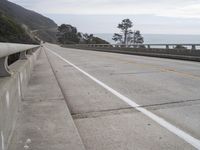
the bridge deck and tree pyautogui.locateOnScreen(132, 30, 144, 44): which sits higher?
tree pyautogui.locateOnScreen(132, 30, 144, 44)

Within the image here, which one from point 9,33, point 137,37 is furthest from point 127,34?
point 9,33

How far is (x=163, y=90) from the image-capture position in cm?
1048

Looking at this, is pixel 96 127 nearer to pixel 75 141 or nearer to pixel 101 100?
pixel 75 141

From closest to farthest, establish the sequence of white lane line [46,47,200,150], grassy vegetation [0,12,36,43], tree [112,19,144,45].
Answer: white lane line [46,47,200,150] → grassy vegetation [0,12,36,43] → tree [112,19,144,45]

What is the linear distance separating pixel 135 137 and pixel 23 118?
7.82ft

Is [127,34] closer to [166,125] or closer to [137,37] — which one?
[137,37]

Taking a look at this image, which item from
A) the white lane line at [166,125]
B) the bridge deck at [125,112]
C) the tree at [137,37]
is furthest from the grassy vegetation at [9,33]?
the tree at [137,37]

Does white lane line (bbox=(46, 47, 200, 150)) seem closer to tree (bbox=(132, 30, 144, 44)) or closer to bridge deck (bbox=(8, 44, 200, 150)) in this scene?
bridge deck (bbox=(8, 44, 200, 150))

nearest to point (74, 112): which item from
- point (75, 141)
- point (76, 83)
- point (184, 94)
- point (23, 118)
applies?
point (23, 118)

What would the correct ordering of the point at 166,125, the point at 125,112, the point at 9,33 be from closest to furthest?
the point at 166,125, the point at 125,112, the point at 9,33

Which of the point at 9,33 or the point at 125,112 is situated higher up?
the point at 9,33

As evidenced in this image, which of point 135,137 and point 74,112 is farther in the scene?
point 74,112

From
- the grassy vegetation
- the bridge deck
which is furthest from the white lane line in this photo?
the grassy vegetation

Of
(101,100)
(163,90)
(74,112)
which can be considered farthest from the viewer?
(163,90)
